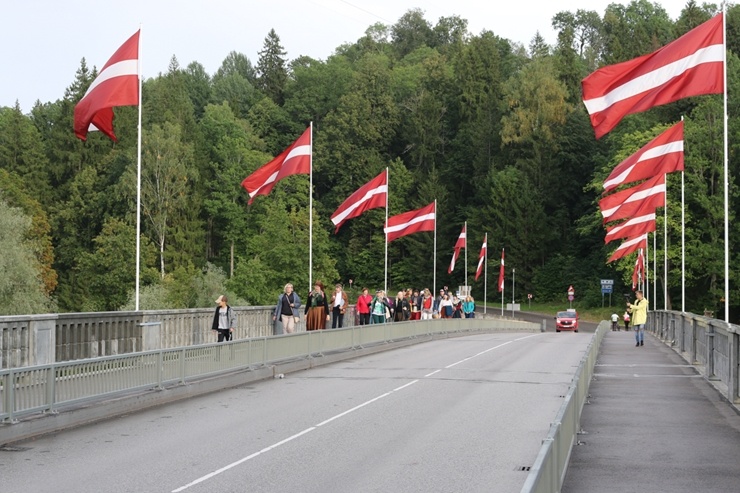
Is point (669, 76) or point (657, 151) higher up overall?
point (669, 76)

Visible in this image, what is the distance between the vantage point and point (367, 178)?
124 metres

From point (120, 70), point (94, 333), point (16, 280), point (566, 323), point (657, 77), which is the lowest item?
point (566, 323)

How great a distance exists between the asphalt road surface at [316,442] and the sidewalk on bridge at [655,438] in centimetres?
74

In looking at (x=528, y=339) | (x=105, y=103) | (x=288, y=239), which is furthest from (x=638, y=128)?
(x=105, y=103)

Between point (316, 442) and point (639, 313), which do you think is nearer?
point (316, 442)

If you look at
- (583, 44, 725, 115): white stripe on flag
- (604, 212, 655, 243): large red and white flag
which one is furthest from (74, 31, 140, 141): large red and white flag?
A: (604, 212, 655, 243): large red and white flag

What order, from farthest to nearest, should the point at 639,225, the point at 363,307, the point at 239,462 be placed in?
the point at 639,225 → the point at 363,307 → the point at 239,462

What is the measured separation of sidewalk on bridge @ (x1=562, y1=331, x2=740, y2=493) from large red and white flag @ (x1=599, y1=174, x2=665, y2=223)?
15.3 metres

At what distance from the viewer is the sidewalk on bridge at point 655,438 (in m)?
11.8

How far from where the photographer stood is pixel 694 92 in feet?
68.7

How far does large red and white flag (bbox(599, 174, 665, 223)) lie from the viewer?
130 feet

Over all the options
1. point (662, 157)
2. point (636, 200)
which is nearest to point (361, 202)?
point (636, 200)

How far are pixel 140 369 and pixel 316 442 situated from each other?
5.35 m

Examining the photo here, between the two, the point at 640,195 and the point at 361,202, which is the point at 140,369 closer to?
the point at 361,202
